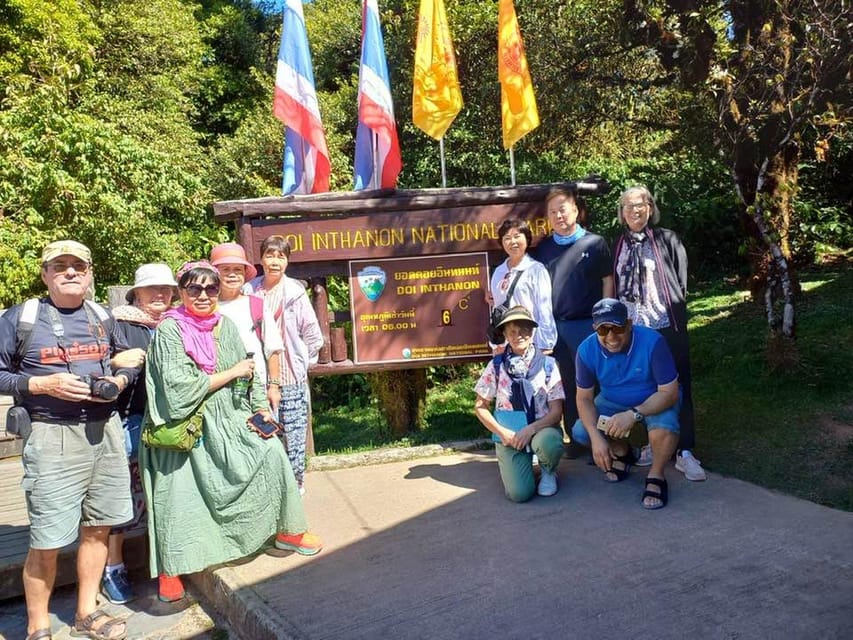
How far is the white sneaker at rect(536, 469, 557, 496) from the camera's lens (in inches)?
174

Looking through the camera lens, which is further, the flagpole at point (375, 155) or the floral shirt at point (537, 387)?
the flagpole at point (375, 155)

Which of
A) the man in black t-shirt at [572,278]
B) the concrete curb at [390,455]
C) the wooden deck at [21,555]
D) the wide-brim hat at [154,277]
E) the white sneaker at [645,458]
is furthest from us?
the concrete curb at [390,455]

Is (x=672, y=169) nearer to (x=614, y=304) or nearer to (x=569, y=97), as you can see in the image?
(x=569, y=97)

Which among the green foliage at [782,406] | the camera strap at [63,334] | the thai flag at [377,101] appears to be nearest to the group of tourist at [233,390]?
the camera strap at [63,334]

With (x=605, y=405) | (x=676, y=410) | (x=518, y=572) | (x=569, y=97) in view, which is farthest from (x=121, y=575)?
(x=569, y=97)

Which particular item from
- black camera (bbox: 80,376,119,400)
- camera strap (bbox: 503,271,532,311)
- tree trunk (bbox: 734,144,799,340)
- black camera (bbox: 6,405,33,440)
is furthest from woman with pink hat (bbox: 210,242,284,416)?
tree trunk (bbox: 734,144,799,340)

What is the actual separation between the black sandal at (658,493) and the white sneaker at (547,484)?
1.69 ft

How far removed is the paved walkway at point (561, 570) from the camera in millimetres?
2896

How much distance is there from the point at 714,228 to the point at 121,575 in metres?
10.1

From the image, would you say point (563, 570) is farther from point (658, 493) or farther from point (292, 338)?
point (292, 338)

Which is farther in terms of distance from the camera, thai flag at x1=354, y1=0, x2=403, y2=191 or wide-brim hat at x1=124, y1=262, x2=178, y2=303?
thai flag at x1=354, y1=0, x2=403, y2=191

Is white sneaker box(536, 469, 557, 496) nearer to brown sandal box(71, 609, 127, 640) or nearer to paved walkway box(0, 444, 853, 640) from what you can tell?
paved walkway box(0, 444, 853, 640)

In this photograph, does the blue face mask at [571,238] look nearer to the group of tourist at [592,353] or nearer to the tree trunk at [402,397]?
the group of tourist at [592,353]

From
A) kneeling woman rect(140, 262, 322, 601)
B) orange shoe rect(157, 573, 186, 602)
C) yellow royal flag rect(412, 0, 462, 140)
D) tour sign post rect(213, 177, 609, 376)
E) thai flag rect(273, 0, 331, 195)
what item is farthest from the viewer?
yellow royal flag rect(412, 0, 462, 140)
